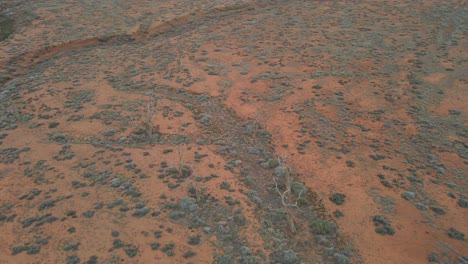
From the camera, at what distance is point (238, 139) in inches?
427

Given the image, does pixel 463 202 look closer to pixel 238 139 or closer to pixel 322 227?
pixel 322 227

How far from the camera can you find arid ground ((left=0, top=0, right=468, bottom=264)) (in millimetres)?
7625

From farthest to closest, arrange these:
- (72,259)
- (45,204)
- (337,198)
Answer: (337,198) < (45,204) < (72,259)

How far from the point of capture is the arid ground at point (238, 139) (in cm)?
762

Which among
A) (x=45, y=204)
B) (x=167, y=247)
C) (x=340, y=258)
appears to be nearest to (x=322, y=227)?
(x=340, y=258)

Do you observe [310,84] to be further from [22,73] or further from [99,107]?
[22,73]

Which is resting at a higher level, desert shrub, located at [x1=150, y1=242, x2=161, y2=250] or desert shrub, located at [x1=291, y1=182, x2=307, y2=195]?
desert shrub, located at [x1=150, y1=242, x2=161, y2=250]

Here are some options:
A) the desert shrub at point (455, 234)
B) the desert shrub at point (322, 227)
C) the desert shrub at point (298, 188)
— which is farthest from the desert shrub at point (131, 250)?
the desert shrub at point (455, 234)

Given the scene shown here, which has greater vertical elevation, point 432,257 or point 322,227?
point 322,227

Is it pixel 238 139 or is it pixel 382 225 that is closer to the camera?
pixel 382 225

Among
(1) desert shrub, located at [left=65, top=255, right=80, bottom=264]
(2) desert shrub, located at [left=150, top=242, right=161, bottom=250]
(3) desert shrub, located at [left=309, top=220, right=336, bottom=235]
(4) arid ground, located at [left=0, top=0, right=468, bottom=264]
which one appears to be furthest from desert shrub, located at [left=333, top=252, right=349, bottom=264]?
(1) desert shrub, located at [left=65, top=255, right=80, bottom=264]

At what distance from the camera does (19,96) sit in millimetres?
13211

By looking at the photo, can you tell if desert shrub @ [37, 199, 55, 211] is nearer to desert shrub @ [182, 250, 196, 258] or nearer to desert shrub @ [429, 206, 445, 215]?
A: desert shrub @ [182, 250, 196, 258]

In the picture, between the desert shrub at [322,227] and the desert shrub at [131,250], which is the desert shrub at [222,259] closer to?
the desert shrub at [131,250]
